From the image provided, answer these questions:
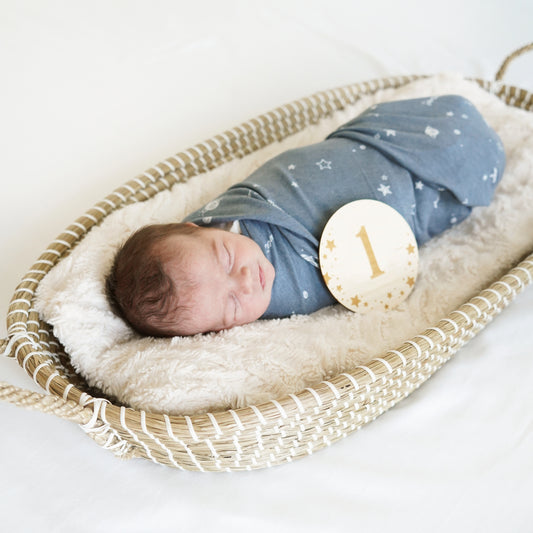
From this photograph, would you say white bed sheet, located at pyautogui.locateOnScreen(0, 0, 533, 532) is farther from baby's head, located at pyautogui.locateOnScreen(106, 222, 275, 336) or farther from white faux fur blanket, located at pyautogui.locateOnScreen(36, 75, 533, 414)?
baby's head, located at pyautogui.locateOnScreen(106, 222, 275, 336)

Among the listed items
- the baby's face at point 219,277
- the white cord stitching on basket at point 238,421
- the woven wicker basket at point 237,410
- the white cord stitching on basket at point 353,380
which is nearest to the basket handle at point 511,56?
the woven wicker basket at point 237,410

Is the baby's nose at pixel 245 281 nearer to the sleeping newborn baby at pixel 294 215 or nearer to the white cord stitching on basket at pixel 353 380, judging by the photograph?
the sleeping newborn baby at pixel 294 215

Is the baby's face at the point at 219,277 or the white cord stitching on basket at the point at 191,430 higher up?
the baby's face at the point at 219,277

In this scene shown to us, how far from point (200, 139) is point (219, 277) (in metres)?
0.88

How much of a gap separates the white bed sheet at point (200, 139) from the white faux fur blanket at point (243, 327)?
0.14m

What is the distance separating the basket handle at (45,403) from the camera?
2.78 feet

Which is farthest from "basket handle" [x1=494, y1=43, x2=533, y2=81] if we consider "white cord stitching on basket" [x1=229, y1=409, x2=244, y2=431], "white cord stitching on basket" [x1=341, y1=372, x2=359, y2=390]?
"white cord stitching on basket" [x1=229, y1=409, x2=244, y2=431]

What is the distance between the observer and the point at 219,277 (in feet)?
3.72

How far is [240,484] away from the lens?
1080 millimetres

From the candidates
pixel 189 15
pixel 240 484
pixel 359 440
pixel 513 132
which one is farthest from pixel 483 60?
pixel 240 484

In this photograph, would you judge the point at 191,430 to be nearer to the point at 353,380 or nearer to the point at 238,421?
the point at 238,421

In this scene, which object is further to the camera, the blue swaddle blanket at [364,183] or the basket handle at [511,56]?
the basket handle at [511,56]

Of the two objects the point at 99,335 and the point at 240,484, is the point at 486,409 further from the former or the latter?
the point at 99,335

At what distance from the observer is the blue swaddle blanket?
1.28 metres
